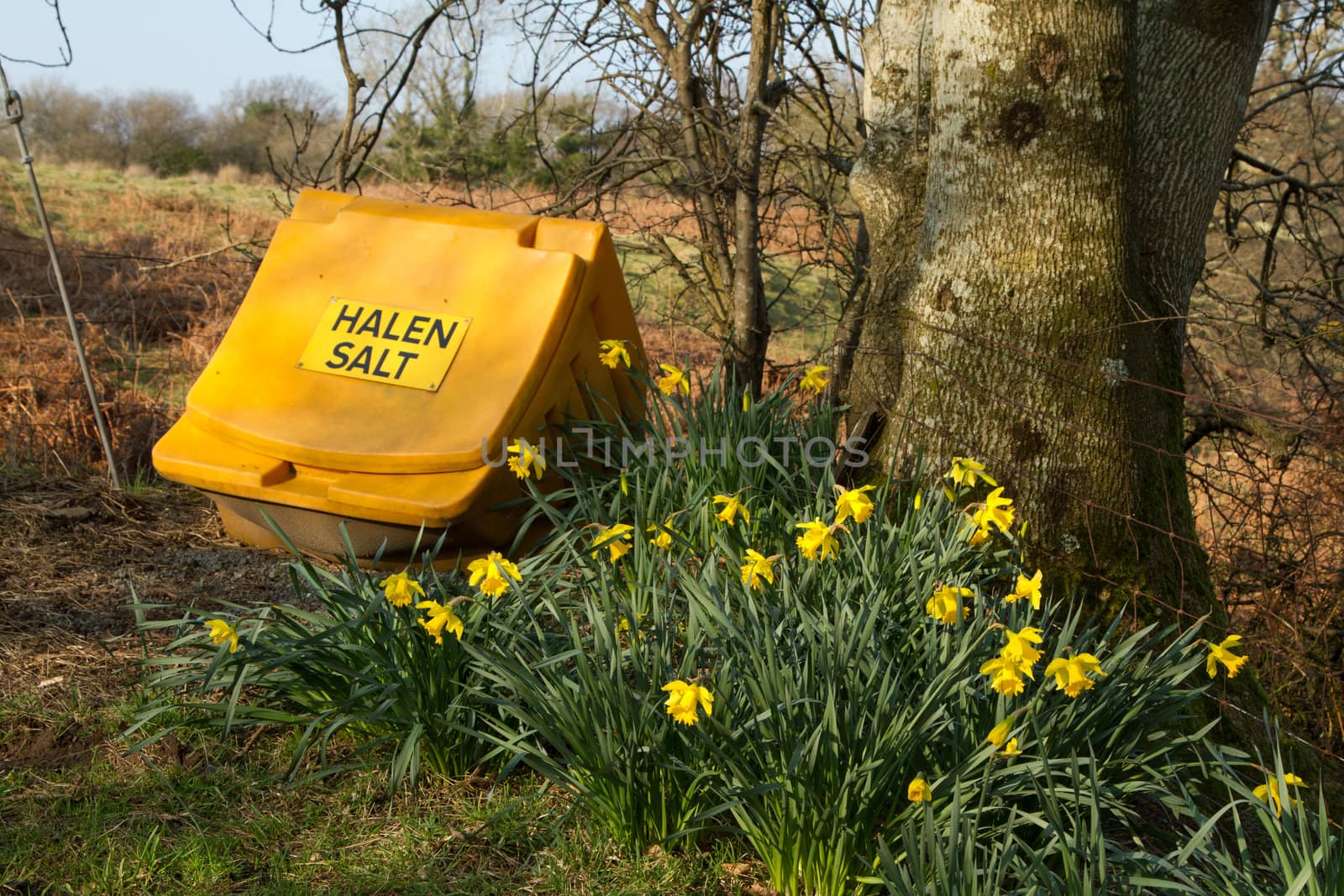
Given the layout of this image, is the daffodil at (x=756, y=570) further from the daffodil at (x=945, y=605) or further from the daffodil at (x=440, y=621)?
the daffodil at (x=440, y=621)

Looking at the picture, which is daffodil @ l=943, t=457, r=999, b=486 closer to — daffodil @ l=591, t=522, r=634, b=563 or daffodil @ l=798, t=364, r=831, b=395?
daffodil @ l=798, t=364, r=831, b=395

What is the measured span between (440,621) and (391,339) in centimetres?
155

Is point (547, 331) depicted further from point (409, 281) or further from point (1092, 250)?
point (1092, 250)

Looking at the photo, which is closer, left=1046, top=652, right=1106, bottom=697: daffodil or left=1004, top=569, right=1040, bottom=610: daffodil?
left=1046, top=652, right=1106, bottom=697: daffodil

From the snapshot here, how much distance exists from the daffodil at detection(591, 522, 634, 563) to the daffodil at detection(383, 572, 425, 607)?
0.47m

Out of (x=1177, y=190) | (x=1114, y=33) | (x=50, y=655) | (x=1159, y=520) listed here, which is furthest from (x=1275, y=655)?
(x=50, y=655)

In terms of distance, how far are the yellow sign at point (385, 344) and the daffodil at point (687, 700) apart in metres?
1.77

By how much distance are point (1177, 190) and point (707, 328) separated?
2.66m

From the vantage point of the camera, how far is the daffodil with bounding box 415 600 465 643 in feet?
7.74

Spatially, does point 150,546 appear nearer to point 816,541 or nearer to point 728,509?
point 728,509

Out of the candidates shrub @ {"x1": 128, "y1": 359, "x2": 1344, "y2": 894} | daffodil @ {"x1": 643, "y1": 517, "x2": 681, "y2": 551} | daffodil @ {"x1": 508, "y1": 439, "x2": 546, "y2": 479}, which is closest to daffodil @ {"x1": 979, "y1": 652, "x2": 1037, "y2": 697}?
shrub @ {"x1": 128, "y1": 359, "x2": 1344, "y2": 894}

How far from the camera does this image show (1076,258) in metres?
3.24

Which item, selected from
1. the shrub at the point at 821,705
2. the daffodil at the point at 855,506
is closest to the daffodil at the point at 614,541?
the shrub at the point at 821,705

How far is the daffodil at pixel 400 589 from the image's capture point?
2.43m
